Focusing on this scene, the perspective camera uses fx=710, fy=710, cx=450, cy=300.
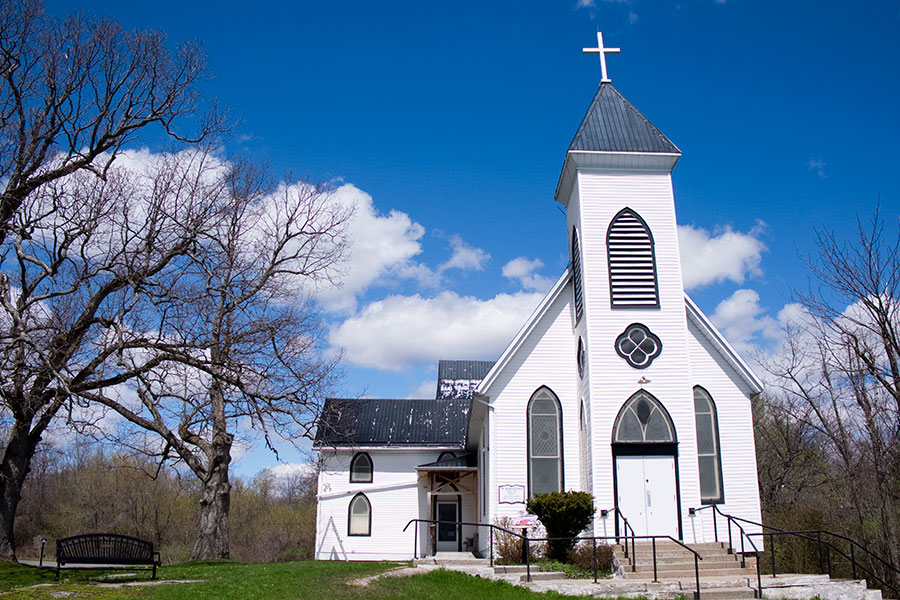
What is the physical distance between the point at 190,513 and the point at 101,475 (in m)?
6.42

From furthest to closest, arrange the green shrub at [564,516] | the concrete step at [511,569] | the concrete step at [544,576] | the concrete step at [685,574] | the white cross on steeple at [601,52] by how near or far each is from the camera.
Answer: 1. the white cross on steeple at [601,52]
2. the green shrub at [564,516]
3. the concrete step at [511,569]
4. the concrete step at [685,574]
5. the concrete step at [544,576]

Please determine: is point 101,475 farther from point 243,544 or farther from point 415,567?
point 415,567

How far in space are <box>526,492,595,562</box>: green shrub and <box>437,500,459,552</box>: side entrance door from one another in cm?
1262

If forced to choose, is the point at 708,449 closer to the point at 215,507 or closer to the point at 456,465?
the point at 456,465

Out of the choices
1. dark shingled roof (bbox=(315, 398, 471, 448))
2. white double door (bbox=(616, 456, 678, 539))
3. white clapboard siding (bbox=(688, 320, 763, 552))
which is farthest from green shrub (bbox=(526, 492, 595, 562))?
dark shingled roof (bbox=(315, 398, 471, 448))

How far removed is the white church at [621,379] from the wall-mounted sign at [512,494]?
1.0 inches

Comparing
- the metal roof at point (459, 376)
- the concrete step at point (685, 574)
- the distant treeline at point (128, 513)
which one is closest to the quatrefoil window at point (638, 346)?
Answer: the concrete step at point (685, 574)

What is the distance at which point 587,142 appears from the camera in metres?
19.4

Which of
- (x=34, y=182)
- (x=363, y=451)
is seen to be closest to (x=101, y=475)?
(x=363, y=451)

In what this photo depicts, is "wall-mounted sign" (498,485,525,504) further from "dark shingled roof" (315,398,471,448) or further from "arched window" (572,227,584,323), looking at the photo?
"dark shingled roof" (315,398,471,448)

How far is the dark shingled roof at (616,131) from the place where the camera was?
19.3 meters

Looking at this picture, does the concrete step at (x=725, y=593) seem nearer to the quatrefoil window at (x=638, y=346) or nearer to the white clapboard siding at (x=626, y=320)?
the white clapboard siding at (x=626, y=320)

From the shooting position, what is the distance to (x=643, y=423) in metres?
17.6

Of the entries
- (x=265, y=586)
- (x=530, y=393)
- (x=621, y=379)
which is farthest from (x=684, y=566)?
(x=265, y=586)
